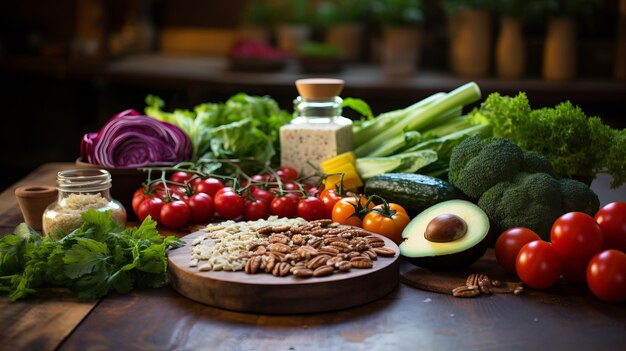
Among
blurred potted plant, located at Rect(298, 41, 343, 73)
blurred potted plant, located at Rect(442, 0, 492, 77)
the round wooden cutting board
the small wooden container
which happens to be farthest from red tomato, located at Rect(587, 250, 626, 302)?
blurred potted plant, located at Rect(298, 41, 343, 73)

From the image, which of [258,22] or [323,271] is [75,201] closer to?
[323,271]

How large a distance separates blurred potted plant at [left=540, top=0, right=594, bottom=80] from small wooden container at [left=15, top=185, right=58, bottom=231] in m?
3.65

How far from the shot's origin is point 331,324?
167 cm

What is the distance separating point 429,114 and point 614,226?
1.04 metres

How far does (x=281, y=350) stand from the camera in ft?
5.02

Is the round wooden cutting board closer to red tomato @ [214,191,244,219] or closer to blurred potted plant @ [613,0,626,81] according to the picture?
red tomato @ [214,191,244,219]

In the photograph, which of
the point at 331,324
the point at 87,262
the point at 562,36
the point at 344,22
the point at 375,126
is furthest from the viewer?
the point at 344,22

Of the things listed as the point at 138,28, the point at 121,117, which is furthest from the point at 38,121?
the point at 121,117

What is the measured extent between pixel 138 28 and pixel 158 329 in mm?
5815

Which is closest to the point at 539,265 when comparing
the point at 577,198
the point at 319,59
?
the point at 577,198

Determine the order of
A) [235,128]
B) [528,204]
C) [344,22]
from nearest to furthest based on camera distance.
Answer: [528,204] → [235,128] → [344,22]

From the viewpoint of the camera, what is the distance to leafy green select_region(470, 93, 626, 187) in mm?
2383

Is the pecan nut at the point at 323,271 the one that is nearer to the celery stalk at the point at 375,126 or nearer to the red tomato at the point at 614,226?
the red tomato at the point at 614,226

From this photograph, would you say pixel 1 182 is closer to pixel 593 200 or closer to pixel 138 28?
pixel 138 28
